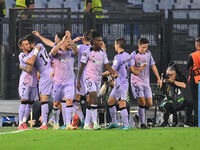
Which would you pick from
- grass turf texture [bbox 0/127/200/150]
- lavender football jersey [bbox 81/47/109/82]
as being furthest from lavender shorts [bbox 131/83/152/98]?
grass turf texture [bbox 0/127/200/150]

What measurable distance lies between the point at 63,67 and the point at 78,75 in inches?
12.6

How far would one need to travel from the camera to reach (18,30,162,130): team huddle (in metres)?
10.1

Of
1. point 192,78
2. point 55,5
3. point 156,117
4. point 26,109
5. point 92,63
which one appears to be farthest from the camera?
point 55,5

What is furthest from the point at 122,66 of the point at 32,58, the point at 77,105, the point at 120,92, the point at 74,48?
the point at 32,58

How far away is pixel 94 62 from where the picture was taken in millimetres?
10102

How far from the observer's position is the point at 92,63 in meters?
10.1

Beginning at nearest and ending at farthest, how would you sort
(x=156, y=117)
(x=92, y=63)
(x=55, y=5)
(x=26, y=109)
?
(x=92, y=63) → (x=26, y=109) → (x=156, y=117) → (x=55, y=5)

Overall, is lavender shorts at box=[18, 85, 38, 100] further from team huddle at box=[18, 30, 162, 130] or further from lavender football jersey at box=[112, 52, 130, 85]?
lavender football jersey at box=[112, 52, 130, 85]

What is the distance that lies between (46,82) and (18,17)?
3.27m

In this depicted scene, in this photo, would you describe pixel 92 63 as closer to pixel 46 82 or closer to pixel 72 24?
pixel 46 82

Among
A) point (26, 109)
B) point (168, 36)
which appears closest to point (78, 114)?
point (26, 109)

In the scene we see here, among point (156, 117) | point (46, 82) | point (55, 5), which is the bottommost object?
point (156, 117)

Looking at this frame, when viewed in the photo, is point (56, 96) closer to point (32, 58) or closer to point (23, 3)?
point (32, 58)

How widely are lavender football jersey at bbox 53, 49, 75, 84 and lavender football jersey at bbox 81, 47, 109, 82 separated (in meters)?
0.36
